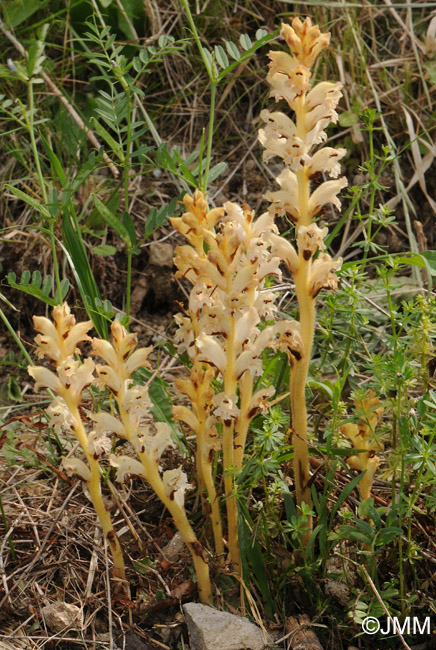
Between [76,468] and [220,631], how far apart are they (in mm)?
539

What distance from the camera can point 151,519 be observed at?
2.43m

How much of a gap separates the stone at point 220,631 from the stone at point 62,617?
11.7 inches

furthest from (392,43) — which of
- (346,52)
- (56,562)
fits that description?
(56,562)

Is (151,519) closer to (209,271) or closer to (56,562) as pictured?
(56,562)

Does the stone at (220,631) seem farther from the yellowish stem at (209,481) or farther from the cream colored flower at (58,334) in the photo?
the cream colored flower at (58,334)

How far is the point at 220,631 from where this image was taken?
1941 mm

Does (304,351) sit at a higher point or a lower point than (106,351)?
lower

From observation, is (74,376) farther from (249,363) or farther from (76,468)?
(249,363)

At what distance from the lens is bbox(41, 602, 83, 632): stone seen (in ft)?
6.78

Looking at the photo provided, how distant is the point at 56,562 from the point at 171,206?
43.9 inches

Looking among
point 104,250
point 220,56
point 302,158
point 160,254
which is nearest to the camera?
point 302,158

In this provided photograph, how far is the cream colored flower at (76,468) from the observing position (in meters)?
1.92

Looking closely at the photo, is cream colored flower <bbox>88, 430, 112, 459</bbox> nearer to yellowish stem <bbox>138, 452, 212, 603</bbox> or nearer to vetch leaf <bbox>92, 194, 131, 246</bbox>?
yellowish stem <bbox>138, 452, 212, 603</bbox>

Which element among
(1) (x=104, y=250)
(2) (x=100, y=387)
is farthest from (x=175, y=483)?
(1) (x=104, y=250)
